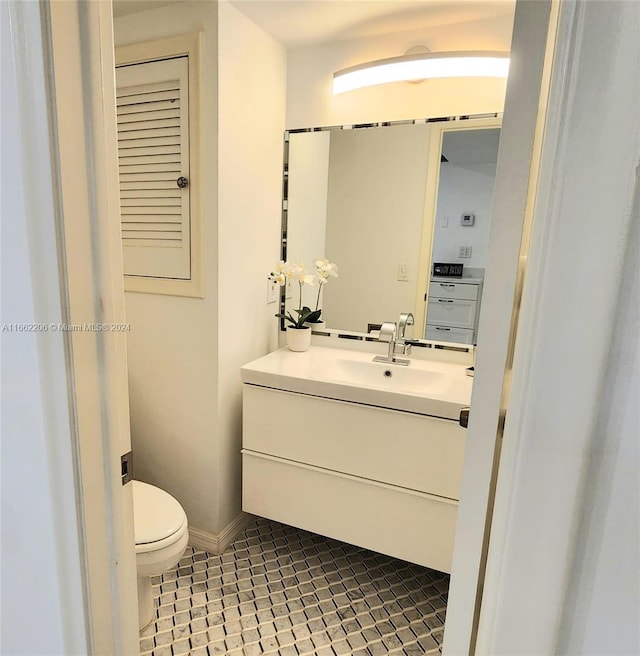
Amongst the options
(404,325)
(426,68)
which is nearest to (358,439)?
(404,325)

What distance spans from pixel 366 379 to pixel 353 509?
53 centimetres

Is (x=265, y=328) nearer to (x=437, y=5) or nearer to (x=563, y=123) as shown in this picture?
(x=437, y=5)

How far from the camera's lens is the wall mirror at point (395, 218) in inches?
72.0

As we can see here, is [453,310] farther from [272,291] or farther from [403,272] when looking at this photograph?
[272,291]

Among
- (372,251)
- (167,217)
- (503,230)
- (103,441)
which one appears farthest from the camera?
(372,251)

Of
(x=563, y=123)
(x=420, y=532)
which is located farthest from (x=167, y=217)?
(x=563, y=123)

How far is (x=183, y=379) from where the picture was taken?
6.31 feet

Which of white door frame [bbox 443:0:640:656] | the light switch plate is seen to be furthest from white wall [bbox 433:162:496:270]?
white door frame [bbox 443:0:640:656]

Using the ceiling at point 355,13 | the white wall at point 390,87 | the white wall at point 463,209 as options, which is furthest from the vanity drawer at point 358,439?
the ceiling at point 355,13

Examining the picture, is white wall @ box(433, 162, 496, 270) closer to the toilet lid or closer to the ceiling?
the ceiling

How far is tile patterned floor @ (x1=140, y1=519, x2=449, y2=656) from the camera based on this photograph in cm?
155

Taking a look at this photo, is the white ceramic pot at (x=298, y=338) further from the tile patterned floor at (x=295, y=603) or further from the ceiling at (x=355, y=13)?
the ceiling at (x=355, y=13)

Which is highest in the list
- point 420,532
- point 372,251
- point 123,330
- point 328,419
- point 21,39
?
point 21,39

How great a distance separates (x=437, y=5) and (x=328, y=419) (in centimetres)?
156
